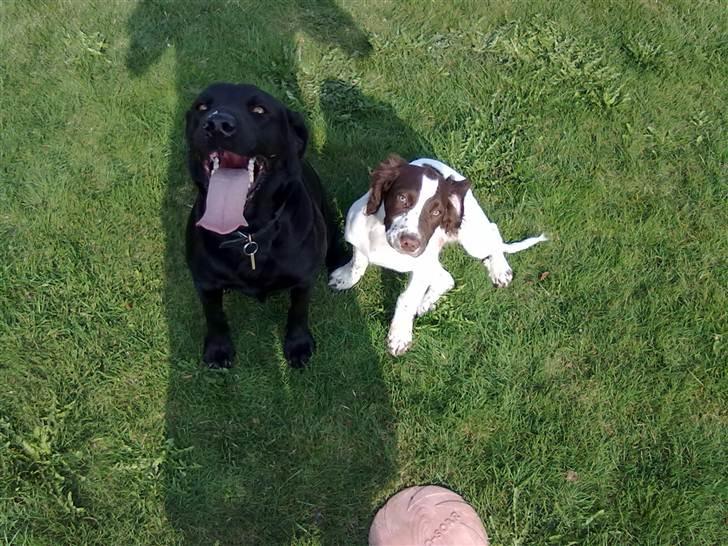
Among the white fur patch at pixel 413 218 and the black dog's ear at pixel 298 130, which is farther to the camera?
the white fur patch at pixel 413 218

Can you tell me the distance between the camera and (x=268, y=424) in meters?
3.42

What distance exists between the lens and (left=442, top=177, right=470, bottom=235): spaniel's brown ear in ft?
10.5

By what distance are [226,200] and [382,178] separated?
0.88m

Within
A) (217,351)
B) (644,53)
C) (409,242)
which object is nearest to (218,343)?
(217,351)

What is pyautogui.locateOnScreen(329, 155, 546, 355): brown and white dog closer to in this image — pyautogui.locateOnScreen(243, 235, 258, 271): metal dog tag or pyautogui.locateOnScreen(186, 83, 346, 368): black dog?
pyautogui.locateOnScreen(186, 83, 346, 368): black dog

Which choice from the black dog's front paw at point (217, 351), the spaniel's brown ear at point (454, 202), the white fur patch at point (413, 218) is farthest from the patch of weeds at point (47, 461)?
the spaniel's brown ear at point (454, 202)

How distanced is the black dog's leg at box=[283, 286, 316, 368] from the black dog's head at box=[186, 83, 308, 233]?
34.8 inches

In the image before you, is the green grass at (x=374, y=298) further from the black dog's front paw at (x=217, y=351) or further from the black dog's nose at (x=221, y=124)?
the black dog's nose at (x=221, y=124)

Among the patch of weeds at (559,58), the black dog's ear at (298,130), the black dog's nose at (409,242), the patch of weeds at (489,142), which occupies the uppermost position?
the black dog's ear at (298,130)

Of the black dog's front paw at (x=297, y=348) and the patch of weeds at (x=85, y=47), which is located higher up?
the patch of weeds at (x=85, y=47)

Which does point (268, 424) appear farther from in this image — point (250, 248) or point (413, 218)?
point (413, 218)

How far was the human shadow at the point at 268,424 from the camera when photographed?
318cm

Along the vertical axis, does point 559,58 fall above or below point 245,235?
below

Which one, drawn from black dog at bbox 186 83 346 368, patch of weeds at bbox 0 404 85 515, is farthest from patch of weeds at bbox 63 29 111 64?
patch of weeds at bbox 0 404 85 515
